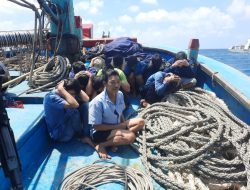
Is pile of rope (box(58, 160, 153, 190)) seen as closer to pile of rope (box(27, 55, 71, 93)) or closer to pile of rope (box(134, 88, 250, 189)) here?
pile of rope (box(134, 88, 250, 189))

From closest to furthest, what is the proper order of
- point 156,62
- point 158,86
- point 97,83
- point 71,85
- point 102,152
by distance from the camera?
point 102,152 < point 71,85 < point 97,83 < point 158,86 < point 156,62

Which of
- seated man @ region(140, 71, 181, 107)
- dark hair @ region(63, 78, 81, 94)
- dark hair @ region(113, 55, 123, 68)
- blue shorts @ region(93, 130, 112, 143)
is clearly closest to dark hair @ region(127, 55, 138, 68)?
dark hair @ region(113, 55, 123, 68)

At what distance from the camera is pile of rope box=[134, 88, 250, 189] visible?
2.55 meters

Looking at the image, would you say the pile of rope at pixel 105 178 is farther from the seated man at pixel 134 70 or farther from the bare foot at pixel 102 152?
the seated man at pixel 134 70

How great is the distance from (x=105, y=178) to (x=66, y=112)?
3.40 ft

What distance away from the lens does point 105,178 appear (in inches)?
106

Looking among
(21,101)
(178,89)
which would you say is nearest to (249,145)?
(178,89)

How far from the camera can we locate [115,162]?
303 centimetres

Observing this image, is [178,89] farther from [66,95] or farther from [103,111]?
[66,95]

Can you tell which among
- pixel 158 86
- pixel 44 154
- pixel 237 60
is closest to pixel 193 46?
pixel 158 86

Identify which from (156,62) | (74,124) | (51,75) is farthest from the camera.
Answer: (156,62)

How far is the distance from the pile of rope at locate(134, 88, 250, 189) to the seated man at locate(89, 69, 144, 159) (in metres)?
0.17

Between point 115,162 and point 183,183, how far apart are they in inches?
32.1

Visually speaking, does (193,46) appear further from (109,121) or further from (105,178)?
(105,178)
